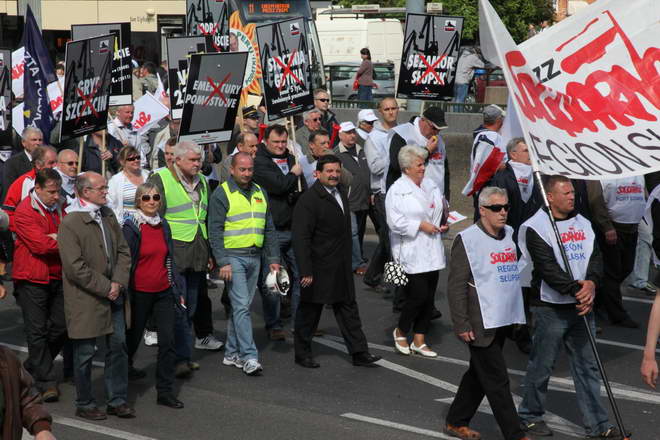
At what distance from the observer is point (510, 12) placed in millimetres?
44500

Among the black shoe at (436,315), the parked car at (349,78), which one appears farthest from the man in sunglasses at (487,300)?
the parked car at (349,78)

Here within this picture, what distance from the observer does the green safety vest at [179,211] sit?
892cm

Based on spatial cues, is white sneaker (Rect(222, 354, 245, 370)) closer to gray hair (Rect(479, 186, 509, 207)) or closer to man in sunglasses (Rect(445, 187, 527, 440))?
man in sunglasses (Rect(445, 187, 527, 440))

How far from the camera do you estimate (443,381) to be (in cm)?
884

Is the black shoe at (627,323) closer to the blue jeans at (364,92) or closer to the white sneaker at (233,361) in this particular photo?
the white sneaker at (233,361)

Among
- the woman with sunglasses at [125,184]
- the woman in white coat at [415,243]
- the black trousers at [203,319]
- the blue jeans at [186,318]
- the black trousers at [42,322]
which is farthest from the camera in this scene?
the black trousers at [203,319]

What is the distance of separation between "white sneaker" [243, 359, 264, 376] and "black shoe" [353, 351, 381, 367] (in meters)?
0.81

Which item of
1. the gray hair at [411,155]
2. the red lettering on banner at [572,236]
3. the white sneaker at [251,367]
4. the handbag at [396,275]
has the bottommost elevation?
the white sneaker at [251,367]

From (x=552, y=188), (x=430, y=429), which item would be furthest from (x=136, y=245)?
(x=552, y=188)

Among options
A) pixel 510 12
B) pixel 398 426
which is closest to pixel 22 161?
pixel 398 426

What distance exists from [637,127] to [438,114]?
165 inches

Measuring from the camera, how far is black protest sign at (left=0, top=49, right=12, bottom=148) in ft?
39.4

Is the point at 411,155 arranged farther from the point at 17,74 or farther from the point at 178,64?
the point at 17,74

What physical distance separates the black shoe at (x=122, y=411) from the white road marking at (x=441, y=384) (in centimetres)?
226
